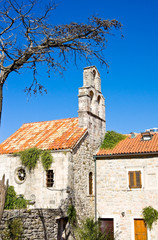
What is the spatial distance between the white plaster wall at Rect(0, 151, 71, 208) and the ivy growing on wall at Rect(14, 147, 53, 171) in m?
0.26

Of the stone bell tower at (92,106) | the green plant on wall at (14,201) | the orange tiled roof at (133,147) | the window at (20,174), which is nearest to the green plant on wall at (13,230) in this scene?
the green plant on wall at (14,201)

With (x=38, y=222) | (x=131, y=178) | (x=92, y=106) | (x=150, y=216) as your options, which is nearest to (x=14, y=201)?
(x=38, y=222)

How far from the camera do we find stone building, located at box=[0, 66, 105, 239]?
1589 cm

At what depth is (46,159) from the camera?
16.4 meters

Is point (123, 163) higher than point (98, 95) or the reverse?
the reverse

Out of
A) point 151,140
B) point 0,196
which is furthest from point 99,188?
point 0,196

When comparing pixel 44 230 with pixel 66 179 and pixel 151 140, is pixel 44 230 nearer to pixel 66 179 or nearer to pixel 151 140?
pixel 66 179

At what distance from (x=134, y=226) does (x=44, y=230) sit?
6.06 metres

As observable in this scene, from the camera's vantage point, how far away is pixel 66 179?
1562 centimetres

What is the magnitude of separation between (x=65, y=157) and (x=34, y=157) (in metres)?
2.16

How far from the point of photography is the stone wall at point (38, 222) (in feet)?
38.8

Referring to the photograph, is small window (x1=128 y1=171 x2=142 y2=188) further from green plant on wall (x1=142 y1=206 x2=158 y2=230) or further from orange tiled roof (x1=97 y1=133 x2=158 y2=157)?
green plant on wall (x1=142 y1=206 x2=158 y2=230)

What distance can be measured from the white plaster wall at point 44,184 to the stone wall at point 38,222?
1180mm

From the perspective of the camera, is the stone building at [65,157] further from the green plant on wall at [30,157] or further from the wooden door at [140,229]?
the wooden door at [140,229]
